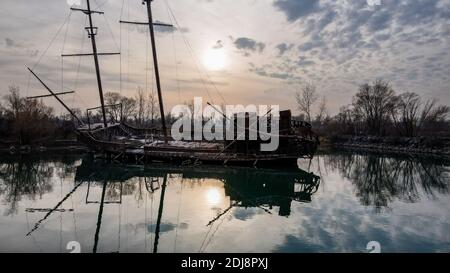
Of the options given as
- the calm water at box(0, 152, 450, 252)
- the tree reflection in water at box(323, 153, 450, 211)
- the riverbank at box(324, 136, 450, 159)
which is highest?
the riverbank at box(324, 136, 450, 159)

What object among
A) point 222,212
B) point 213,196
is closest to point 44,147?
point 213,196

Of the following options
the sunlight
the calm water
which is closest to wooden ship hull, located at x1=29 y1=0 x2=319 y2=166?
the calm water

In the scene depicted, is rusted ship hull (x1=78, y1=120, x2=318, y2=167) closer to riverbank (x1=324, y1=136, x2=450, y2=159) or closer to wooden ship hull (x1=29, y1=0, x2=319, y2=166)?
wooden ship hull (x1=29, y1=0, x2=319, y2=166)

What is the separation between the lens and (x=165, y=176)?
2139cm

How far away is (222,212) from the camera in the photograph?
1254cm

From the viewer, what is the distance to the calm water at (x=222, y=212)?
9.34 m

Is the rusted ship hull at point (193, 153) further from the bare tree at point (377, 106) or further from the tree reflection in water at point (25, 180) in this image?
the bare tree at point (377, 106)

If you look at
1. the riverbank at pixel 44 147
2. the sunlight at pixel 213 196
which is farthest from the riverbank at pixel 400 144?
the riverbank at pixel 44 147

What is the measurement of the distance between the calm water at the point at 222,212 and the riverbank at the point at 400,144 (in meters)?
22.8

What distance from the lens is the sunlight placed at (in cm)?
1426

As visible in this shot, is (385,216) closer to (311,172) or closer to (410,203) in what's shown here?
(410,203)

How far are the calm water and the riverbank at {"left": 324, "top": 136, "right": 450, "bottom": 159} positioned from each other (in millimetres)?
22754

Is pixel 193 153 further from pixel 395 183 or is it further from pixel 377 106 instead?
pixel 377 106
